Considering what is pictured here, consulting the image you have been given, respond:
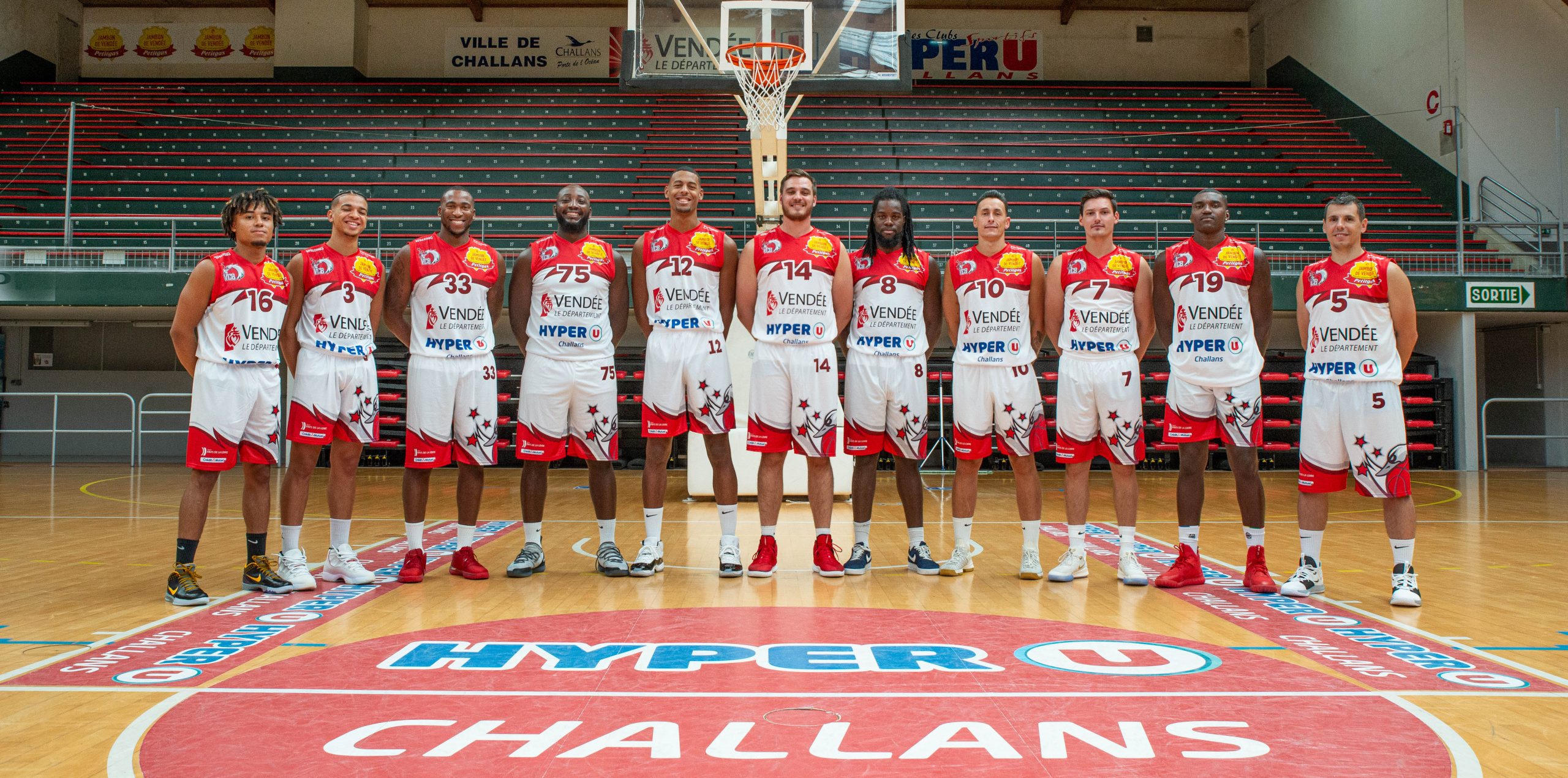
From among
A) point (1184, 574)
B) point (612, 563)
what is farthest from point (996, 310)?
point (612, 563)

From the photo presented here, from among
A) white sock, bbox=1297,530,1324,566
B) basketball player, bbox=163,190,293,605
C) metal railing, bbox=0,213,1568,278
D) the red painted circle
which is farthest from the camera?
metal railing, bbox=0,213,1568,278

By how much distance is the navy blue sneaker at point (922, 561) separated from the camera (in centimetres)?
479

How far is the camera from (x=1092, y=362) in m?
4.54

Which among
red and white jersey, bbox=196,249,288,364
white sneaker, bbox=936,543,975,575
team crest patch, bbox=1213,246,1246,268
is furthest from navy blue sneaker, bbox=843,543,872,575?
red and white jersey, bbox=196,249,288,364

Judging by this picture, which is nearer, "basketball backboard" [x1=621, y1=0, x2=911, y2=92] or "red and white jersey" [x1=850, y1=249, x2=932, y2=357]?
"red and white jersey" [x1=850, y1=249, x2=932, y2=357]

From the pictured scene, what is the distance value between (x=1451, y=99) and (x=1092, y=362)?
14779 millimetres

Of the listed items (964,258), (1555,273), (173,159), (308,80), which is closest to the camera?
(964,258)

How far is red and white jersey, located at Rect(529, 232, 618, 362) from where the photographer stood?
Answer: 4637 mm

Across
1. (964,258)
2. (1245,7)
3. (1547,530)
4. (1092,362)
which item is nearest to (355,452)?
(964,258)

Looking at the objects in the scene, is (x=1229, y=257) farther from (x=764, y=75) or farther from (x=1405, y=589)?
(x=764, y=75)

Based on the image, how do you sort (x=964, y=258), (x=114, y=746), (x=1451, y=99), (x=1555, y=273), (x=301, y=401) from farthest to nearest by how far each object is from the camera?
(x=1451, y=99) < (x=1555, y=273) < (x=964, y=258) < (x=301, y=401) < (x=114, y=746)

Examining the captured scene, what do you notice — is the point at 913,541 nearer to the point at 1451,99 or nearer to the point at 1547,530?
the point at 1547,530

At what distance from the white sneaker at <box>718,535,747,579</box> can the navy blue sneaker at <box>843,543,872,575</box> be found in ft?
1.65

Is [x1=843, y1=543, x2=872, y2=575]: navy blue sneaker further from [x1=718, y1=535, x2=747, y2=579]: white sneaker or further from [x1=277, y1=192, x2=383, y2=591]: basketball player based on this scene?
[x1=277, y1=192, x2=383, y2=591]: basketball player
